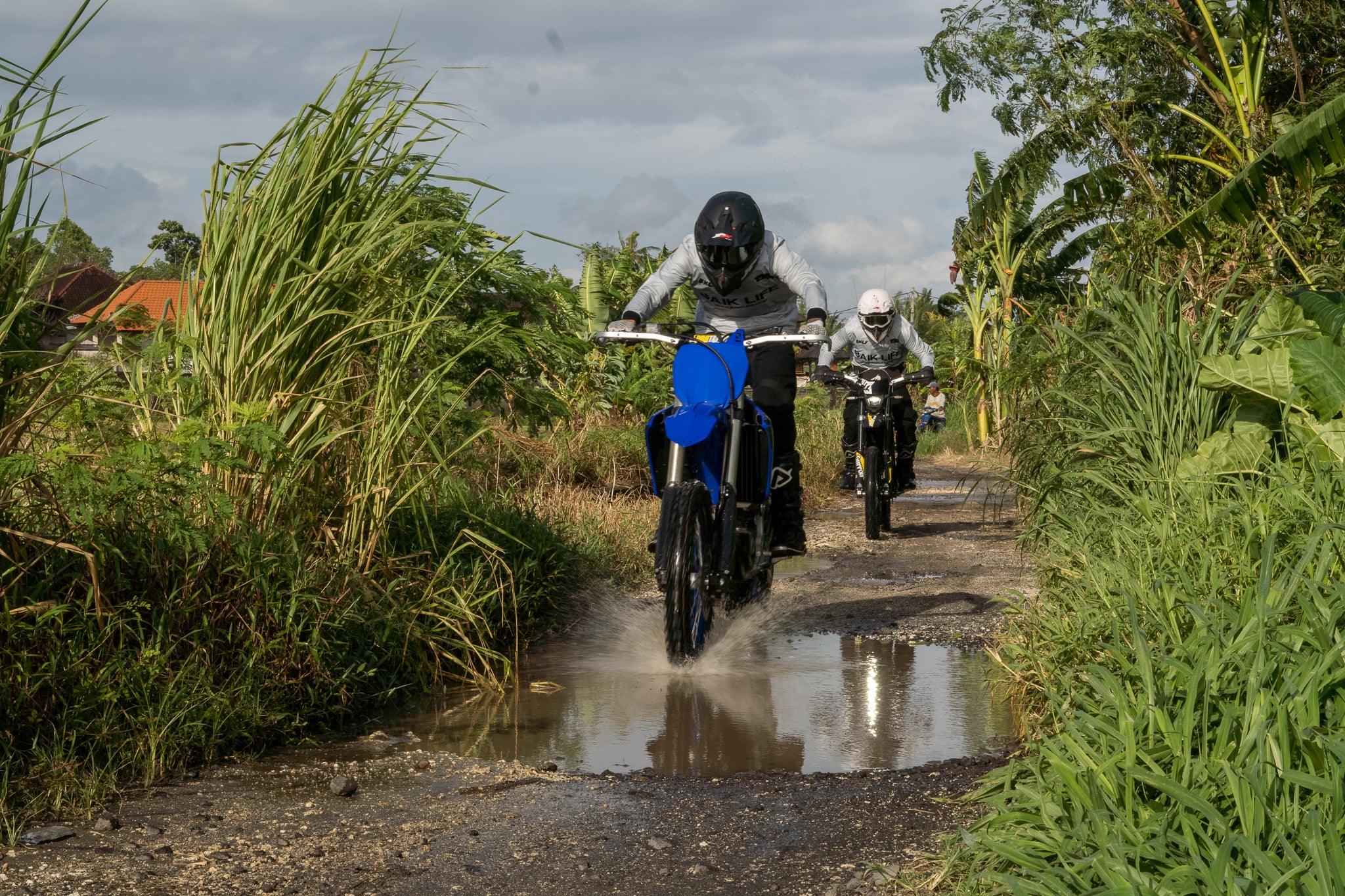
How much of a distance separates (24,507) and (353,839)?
1529mm

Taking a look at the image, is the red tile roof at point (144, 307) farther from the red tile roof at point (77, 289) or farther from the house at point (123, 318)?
the red tile roof at point (77, 289)

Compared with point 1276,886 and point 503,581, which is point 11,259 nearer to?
point 503,581

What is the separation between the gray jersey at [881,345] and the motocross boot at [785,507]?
526cm

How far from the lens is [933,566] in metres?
8.80

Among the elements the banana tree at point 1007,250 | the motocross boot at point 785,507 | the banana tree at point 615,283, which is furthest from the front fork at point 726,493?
the banana tree at point 1007,250

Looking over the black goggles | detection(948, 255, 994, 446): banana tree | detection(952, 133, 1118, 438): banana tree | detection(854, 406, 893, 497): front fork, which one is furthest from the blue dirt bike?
detection(948, 255, 994, 446): banana tree

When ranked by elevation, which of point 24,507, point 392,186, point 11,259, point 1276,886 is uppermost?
point 392,186

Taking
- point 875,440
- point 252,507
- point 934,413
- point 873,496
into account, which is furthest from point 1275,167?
point 934,413

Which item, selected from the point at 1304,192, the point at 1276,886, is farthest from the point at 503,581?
the point at 1304,192

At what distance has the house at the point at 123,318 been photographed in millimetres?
4117

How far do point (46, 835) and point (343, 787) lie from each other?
81 centimetres

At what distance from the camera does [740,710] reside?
4973 mm

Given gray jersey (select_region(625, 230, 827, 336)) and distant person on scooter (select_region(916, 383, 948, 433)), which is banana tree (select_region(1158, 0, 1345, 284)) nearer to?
gray jersey (select_region(625, 230, 827, 336))

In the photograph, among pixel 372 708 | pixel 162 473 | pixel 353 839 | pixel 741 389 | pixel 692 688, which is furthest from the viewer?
pixel 741 389
